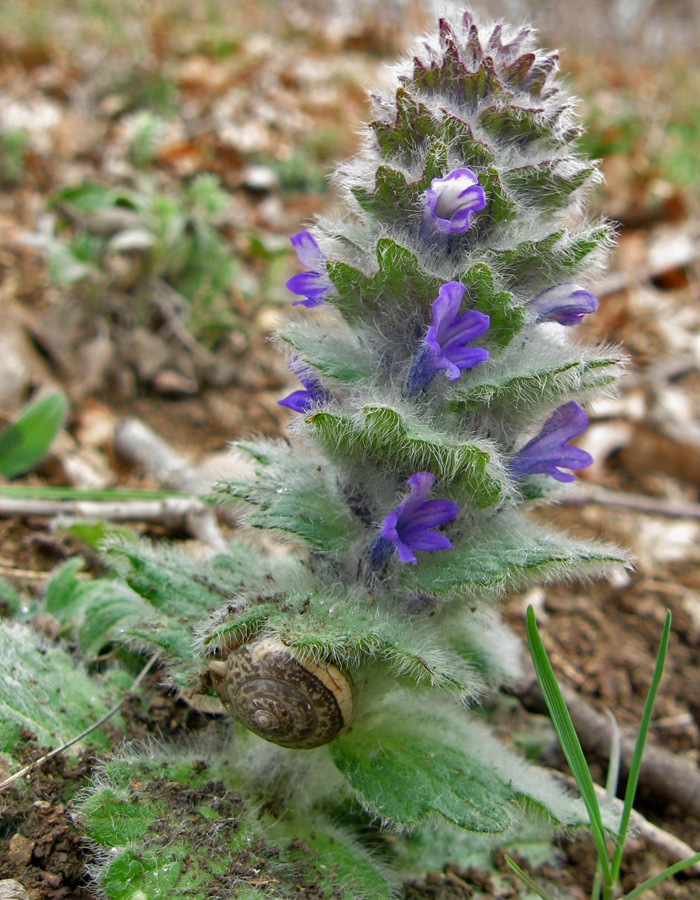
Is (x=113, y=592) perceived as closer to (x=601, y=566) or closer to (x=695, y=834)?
(x=601, y=566)

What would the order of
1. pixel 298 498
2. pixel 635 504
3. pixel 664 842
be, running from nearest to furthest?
pixel 298 498
pixel 664 842
pixel 635 504

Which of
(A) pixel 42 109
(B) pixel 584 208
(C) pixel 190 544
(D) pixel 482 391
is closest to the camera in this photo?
(D) pixel 482 391

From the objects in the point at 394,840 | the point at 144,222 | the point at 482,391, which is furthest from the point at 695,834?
the point at 144,222

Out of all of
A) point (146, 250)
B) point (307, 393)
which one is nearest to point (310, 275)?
point (307, 393)

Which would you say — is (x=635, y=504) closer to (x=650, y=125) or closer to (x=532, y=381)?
(x=532, y=381)

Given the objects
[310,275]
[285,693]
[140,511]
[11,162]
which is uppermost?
[11,162]

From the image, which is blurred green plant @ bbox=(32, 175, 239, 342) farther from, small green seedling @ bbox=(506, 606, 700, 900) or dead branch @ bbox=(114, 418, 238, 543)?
small green seedling @ bbox=(506, 606, 700, 900)

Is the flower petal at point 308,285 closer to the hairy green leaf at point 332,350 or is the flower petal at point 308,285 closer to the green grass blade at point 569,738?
the hairy green leaf at point 332,350
